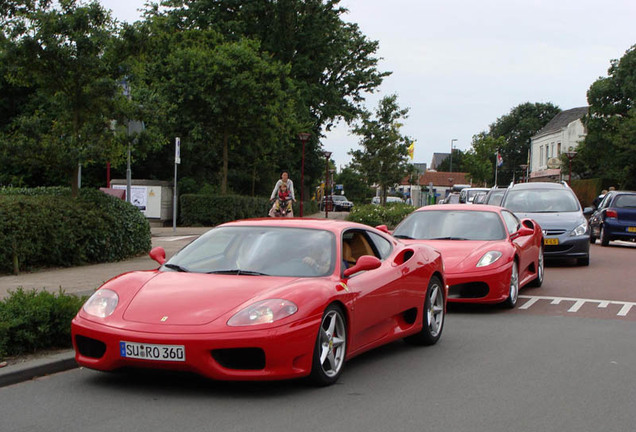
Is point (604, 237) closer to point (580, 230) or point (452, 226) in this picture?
point (580, 230)

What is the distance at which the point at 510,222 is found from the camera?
497 inches

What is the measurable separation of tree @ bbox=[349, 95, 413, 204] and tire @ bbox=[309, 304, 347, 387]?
46.5 meters

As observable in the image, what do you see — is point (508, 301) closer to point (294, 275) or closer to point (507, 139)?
point (294, 275)

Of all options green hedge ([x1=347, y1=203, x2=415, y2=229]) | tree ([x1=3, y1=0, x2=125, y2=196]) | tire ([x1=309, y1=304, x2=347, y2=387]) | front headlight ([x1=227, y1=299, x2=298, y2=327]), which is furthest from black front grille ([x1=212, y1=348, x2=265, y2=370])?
green hedge ([x1=347, y1=203, x2=415, y2=229])

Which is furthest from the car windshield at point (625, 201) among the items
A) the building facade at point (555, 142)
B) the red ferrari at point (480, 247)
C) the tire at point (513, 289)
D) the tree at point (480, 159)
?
the tree at point (480, 159)

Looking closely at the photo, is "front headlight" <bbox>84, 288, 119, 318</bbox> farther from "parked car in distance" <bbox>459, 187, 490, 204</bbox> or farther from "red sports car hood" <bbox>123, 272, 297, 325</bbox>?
"parked car in distance" <bbox>459, 187, 490, 204</bbox>

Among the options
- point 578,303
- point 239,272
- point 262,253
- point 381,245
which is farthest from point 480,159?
point 239,272

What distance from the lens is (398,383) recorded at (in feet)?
21.2

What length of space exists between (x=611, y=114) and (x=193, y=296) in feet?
185

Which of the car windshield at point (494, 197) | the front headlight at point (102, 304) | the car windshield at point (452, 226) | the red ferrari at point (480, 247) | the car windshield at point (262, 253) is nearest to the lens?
the front headlight at point (102, 304)

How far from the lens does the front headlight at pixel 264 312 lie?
5.70 m

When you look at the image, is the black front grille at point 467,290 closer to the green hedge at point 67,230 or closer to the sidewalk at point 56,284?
the sidewalk at point 56,284

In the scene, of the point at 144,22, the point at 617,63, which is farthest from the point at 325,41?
the point at 144,22

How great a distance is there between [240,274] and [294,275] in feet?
1.36
